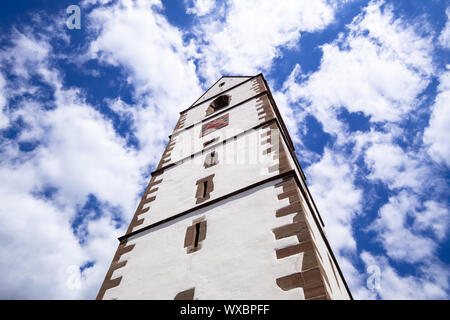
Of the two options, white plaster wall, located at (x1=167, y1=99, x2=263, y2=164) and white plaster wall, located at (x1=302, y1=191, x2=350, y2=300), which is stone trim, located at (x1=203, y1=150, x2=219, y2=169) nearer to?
white plaster wall, located at (x1=167, y1=99, x2=263, y2=164)

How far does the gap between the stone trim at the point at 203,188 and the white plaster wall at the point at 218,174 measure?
13cm

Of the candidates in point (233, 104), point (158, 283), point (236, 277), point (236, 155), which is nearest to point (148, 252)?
point (158, 283)

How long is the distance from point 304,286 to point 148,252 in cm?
437

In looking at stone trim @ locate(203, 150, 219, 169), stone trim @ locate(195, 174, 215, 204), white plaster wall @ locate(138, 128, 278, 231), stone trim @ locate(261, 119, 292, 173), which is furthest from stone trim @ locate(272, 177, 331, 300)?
stone trim @ locate(203, 150, 219, 169)

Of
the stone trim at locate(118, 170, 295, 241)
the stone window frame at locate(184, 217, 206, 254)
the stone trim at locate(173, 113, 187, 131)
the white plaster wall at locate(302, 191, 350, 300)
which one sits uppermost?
the stone trim at locate(173, 113, 187, 131)

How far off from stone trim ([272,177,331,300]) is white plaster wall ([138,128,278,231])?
1684mm

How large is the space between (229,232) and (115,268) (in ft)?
10.6

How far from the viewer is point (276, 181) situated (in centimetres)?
773

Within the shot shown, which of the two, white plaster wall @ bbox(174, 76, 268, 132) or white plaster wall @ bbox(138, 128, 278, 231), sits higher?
white plaster wall @ bbox(174, 76, 268, 132)

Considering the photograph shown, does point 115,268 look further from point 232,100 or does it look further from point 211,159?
point 232,100

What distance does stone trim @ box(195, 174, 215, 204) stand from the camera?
883 centimetres

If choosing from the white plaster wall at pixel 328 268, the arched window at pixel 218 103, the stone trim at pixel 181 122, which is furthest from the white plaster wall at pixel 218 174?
the arched window at pixel 218 103

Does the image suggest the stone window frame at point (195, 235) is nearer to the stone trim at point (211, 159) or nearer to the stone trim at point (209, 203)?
the stone trim at point (209, 203)
